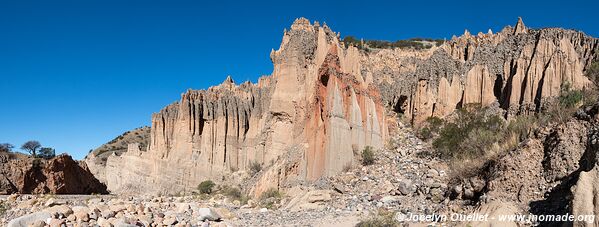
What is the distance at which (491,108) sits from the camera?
28.3m

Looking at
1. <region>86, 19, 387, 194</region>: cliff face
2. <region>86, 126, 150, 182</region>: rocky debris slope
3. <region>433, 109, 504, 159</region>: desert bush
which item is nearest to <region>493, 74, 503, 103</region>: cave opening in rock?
<region>433, 109, 504, 159</region>: desert bush

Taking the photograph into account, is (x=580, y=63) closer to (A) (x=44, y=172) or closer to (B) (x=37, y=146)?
(A) (x=44, y=172)

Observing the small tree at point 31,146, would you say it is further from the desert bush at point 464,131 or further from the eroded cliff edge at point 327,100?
the desert bush at point 464,131

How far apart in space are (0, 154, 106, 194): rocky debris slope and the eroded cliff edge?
24.7ft

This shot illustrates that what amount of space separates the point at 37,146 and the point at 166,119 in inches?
1160

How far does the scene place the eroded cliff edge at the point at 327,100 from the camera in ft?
80.5

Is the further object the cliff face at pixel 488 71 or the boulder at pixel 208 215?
the cliff face at pixel 488 71

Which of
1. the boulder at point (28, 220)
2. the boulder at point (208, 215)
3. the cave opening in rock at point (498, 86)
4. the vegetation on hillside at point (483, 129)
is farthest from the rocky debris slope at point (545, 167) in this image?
the cave opening in rock at point (498, 86)

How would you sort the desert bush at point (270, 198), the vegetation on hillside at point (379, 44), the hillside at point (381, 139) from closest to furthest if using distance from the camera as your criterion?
the hillside at point (381, 139), the desert bush at point (270, 198), the vegetation on hillside at point (379, 44)

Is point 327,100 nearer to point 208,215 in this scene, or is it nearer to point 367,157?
point 367,157

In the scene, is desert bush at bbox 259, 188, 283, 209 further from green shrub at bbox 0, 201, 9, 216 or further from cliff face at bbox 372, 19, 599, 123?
green shrub at bbox 0, 201, 9, 216

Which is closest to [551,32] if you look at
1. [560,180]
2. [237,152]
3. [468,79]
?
[468,79]

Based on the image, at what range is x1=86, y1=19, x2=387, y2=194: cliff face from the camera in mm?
24078

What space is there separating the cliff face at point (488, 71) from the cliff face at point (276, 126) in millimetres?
4655
